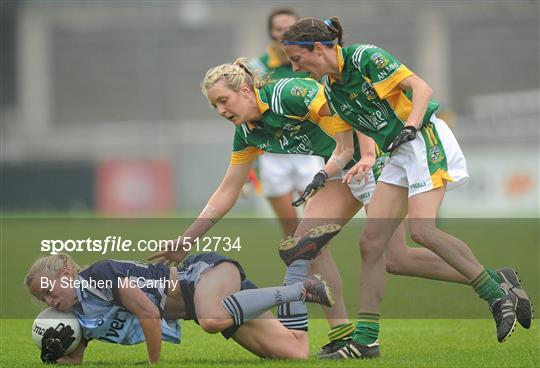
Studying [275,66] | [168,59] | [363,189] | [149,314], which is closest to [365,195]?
[363,189]

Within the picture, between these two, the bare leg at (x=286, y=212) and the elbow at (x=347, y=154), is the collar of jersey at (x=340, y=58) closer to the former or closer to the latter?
the elbow at (x=347, y=154)

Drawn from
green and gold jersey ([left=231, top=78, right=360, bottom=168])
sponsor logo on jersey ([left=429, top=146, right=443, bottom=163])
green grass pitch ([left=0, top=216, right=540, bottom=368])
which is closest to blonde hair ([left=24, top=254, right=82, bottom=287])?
green grass pitch ([left=0, top=216, right=540, bottom=368])

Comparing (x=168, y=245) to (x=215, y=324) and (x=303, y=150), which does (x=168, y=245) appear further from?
(x=303, y=150)

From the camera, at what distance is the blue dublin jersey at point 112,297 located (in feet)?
17.3

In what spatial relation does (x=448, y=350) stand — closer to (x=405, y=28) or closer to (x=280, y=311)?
(x=280, y=311)

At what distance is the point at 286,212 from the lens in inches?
326

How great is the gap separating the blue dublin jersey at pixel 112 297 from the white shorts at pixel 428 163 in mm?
1264

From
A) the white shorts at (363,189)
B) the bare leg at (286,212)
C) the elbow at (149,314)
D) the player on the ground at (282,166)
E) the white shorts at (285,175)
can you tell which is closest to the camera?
the elbow at (149,314)

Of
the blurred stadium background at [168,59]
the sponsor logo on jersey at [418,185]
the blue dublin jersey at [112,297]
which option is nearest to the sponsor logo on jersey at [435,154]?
the sponsor logo on jersey at [418,185]

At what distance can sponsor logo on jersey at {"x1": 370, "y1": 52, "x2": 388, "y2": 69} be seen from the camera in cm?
545

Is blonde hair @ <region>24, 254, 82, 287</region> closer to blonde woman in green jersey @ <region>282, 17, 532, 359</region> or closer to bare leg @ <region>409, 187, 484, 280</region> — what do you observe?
blonde woman in green jersey @ <region>282, 17, 532, 359</region>

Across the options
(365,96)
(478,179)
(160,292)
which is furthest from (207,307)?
(478,179)

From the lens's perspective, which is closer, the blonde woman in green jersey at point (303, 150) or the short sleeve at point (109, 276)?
the short sleeve at point (109, 276)

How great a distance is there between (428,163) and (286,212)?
2839 mm
